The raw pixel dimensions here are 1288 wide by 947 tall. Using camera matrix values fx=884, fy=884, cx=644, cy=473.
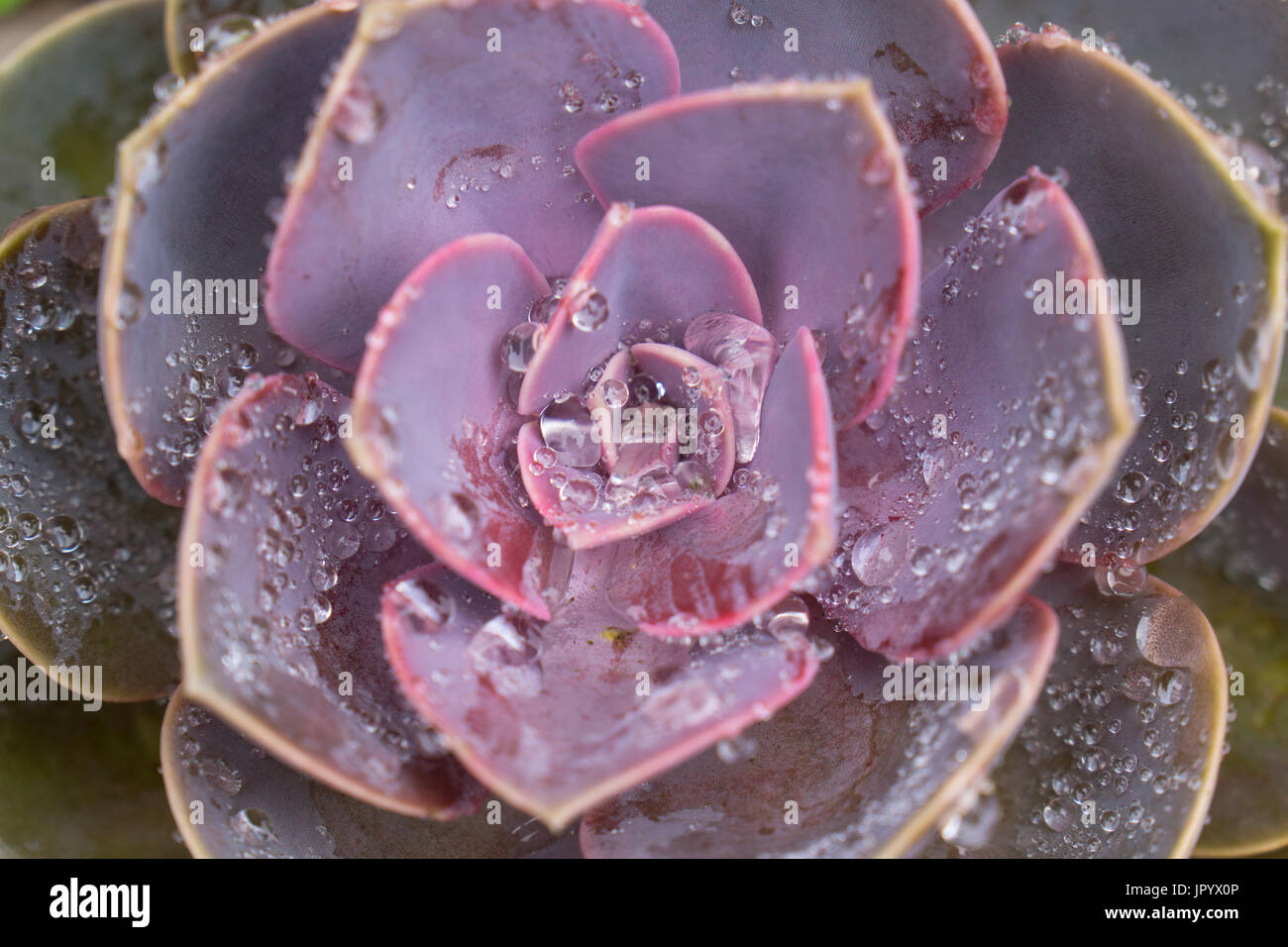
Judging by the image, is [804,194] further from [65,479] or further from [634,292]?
[65,479]

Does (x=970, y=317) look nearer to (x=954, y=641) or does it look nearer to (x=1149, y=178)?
(x=1149, y=178)

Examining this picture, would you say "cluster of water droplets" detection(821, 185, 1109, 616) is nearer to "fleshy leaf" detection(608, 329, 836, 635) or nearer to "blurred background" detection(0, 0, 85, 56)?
"fleshy leaf" detection(608, 329, 836, 635)

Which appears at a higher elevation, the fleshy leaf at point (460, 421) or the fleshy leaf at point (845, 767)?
the fleshy leaf at point (460, 421)

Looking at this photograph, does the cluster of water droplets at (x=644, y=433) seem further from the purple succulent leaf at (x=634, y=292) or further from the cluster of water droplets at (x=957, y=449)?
the cluster of water droplets at (x=957, y=449)

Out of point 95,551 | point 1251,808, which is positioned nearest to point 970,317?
point 1251,808

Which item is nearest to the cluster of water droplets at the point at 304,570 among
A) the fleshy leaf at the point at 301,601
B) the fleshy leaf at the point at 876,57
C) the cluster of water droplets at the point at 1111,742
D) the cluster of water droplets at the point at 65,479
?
the fleshy leaf at the point at 301,601

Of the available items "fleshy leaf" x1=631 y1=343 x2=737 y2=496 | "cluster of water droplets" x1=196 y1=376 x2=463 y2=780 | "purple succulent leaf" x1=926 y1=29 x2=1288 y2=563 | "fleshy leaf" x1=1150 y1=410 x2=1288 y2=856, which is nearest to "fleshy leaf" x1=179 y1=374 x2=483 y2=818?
"cluster of water droplets" x1=196 y1=376 x2=463 y2=780
